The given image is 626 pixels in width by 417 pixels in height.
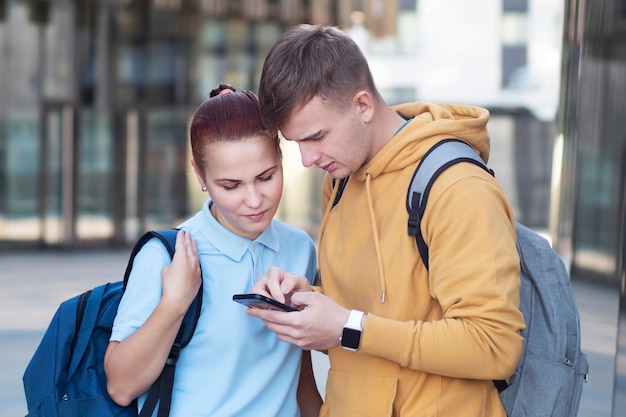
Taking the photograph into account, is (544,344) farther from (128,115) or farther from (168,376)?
(128,115)

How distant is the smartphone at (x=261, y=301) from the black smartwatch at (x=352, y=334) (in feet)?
0.50

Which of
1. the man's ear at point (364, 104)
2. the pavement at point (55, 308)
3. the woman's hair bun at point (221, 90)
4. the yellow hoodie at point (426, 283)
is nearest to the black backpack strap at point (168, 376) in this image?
the yellow hoodie at point (426, 283)

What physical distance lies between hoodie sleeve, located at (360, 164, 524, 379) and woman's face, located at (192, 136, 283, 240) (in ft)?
1.69

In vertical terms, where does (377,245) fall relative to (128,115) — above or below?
above

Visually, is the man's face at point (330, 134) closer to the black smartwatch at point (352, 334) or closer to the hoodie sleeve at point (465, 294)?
the hoodie sleeve at point (465, 294)

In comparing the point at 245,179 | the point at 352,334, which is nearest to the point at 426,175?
the point at 352,334

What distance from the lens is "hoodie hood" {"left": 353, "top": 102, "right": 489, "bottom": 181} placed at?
2.16m

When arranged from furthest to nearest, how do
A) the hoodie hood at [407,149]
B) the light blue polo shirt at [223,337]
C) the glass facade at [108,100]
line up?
the glass facade at [108,100]
the light blue polo shirt at [223,337]
the hoodie hood at [407,149]

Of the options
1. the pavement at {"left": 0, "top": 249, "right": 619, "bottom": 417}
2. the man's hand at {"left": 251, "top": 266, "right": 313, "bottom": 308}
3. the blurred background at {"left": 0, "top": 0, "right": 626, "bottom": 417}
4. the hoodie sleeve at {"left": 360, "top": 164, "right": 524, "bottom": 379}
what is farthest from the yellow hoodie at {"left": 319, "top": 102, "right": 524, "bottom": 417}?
the blurred background at {"left": 0, "top": 0, "right": 626, "bottom": 417}

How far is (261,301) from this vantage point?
2105mm

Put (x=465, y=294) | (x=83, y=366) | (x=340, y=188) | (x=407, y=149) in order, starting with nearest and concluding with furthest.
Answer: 1. (x=465, y=294)
2. (x=407, y=149)
3. (x=83, y=366)
4. (x=340, y=188)

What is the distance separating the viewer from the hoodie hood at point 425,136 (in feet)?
7.07

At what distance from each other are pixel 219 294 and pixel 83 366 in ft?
1.32

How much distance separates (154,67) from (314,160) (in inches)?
617
